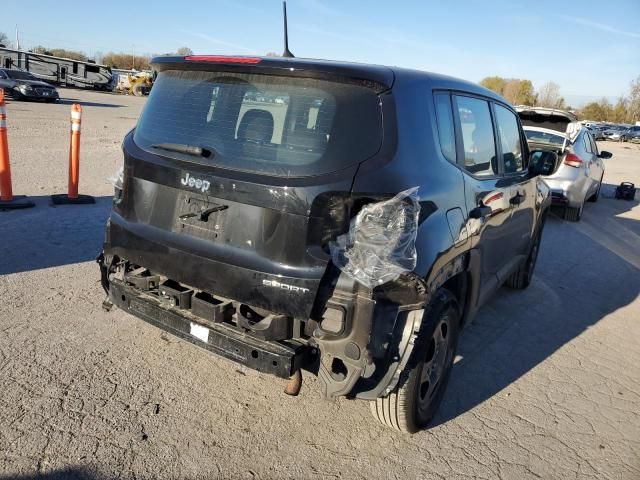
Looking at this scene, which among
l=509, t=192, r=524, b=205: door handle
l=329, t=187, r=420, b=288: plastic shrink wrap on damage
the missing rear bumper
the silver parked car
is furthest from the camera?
the silver parked car

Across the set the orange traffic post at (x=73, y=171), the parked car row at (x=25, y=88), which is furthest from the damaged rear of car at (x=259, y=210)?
the parked car row at (x=25, y=88)

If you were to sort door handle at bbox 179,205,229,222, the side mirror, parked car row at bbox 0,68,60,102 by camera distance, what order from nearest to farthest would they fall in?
door handle at bbox 179,205,229,222, the side mirror, parked car row at bbox 0,68,60,102

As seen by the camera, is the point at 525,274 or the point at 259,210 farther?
the point at 525,274

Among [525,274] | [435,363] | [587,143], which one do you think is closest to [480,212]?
[435,363]

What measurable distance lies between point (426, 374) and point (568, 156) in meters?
8.22

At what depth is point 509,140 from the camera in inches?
185

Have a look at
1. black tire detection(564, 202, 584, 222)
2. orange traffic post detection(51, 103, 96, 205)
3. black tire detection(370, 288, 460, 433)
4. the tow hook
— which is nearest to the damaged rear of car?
the tow hook

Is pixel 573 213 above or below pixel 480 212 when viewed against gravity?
below

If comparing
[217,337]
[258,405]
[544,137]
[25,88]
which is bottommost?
[25,88]

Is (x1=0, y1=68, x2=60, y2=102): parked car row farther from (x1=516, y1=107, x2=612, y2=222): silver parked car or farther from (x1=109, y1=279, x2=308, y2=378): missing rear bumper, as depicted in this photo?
(x1=109, y1=279, x2=308, y2=378): missing rear bumper

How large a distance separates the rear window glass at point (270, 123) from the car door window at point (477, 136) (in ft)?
3.41

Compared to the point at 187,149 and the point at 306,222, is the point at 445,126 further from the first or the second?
the point at 187,149

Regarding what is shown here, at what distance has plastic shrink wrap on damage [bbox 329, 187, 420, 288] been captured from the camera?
2.51m

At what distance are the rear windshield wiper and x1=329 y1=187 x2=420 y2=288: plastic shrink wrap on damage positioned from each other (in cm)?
90
